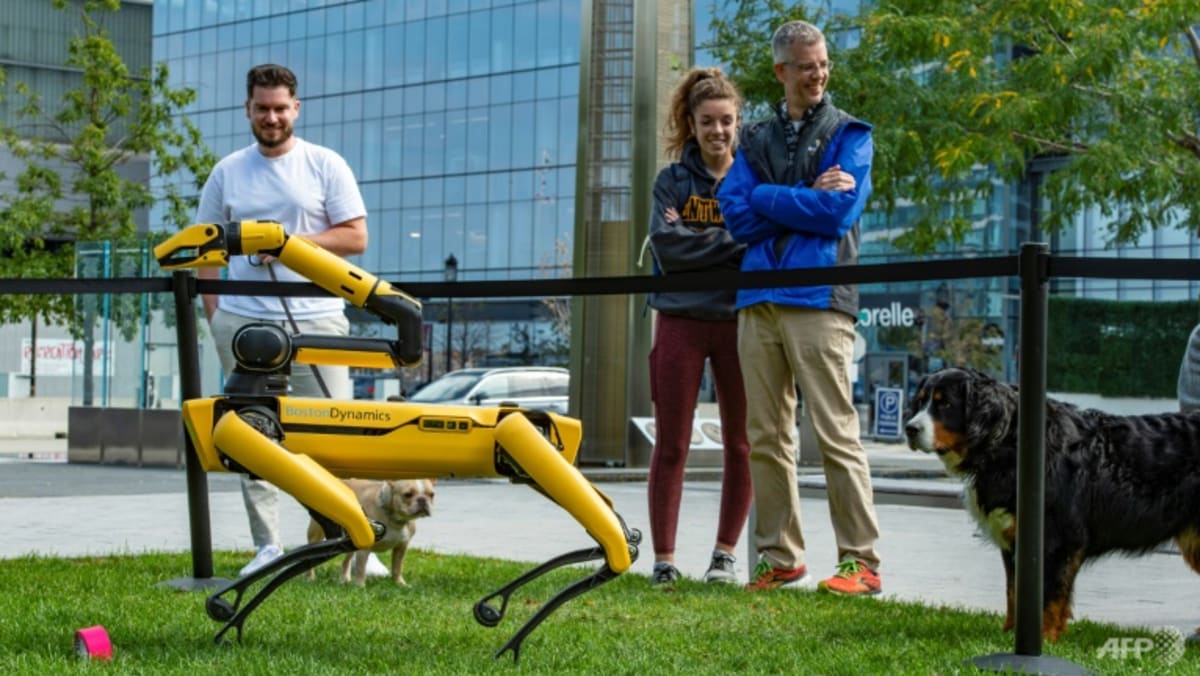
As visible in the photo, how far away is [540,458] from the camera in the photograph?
3971 mm

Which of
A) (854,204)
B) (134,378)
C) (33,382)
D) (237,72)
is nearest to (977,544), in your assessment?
A: (854,204)

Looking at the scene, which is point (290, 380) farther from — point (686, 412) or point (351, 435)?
point (351, 435)

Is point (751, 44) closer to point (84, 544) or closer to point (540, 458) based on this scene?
point (84, 544)

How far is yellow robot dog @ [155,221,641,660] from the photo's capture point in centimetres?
397

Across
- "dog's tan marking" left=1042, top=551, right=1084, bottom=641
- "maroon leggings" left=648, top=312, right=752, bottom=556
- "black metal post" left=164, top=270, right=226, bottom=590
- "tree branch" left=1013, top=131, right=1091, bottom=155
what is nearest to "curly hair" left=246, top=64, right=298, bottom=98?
"black metal post" left=164, top=270, right=226, bottom=590

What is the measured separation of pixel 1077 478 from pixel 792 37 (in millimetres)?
2115

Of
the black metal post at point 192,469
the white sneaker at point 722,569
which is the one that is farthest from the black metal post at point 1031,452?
the black metal post at point 192,469

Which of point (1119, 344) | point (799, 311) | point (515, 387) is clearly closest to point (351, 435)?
point (799, 311)

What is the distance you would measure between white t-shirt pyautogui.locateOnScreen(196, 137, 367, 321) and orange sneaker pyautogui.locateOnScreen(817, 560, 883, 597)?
2.20 m

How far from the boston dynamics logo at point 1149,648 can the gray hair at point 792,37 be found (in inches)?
97.0

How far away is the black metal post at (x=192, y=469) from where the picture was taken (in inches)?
231

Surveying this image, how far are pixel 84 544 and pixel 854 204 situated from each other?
463 centimetres

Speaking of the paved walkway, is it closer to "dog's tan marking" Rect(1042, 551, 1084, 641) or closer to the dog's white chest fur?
the dog's white chest fur

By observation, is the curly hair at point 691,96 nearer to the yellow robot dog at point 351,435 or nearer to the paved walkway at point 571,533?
the paved walkway at point 571,533
